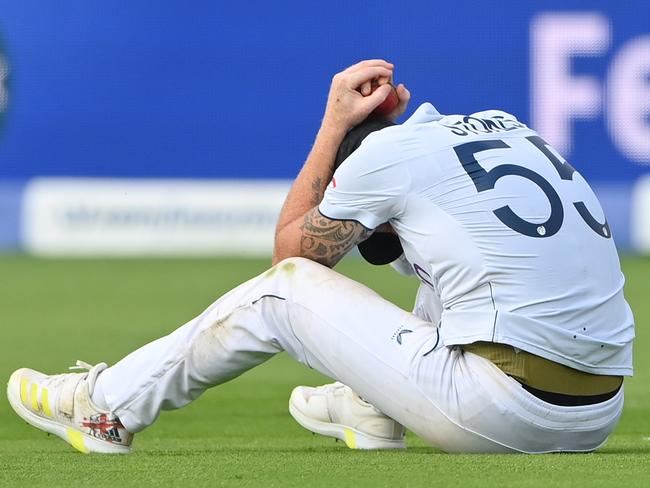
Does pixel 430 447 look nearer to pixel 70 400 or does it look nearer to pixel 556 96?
pixel 70 400

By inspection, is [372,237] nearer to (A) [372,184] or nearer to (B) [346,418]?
(A) [372,184]

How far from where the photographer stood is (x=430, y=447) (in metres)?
4.67

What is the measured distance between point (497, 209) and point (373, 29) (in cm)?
1019

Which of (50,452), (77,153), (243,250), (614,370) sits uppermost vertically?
(614,370)

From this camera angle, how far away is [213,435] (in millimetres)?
5348

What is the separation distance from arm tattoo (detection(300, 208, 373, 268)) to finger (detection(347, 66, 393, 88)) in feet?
1.41

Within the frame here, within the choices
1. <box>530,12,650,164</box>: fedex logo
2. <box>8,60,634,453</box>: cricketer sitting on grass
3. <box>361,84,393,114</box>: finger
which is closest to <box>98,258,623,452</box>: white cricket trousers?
<box>8,60,634,453</box>: cricketer sitting on grass

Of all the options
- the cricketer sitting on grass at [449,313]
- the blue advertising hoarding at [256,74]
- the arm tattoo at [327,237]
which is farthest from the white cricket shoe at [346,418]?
the blue advertising hoarding at [256,74]

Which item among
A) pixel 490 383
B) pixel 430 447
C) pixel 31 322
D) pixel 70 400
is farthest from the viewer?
pixel 31 322

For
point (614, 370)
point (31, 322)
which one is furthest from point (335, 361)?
point (31, 322)

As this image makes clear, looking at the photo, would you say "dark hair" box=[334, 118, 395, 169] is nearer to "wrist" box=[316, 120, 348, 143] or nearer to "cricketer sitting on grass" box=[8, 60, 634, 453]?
"wrist" box=[316, 120, 348, 143]

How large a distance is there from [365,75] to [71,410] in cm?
131

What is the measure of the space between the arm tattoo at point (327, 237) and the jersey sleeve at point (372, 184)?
46 millimetres

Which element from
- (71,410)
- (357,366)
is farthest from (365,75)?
(71,410)
